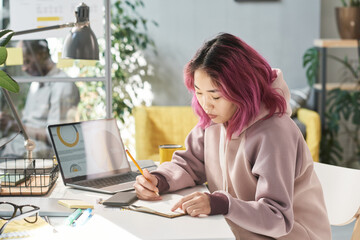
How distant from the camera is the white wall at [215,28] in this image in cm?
450

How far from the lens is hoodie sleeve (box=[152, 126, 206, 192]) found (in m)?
1.61

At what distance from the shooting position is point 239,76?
1.39 metres

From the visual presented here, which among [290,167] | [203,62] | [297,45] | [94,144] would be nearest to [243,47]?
[203,62]

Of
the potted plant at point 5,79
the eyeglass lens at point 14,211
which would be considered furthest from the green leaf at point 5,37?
the eyeglass lens at point 14,211

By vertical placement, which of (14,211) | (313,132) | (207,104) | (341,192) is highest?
(207,104)

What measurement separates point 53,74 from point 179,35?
2117 millimetres

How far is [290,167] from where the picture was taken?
137 centimetres

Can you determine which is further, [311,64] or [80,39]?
Result: [311,64]

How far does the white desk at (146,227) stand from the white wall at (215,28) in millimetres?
3198

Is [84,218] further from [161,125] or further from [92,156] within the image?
[161,125]

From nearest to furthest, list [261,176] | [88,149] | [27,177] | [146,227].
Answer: [146,227] → [261,176] → [27,177] → [88,149]

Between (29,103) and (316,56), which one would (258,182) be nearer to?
(29,103)

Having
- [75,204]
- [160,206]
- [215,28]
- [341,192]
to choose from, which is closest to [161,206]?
[160,206]

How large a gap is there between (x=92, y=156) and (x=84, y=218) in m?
0.46
